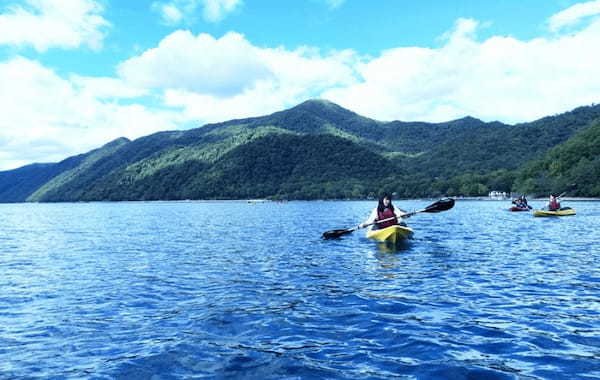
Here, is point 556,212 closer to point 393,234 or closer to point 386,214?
point 386,214

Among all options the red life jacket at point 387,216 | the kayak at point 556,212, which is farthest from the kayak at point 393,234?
the kayak at point 556,212

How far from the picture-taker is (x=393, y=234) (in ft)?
113

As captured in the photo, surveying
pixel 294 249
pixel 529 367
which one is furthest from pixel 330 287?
pixel 294 249

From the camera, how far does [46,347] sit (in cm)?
1232

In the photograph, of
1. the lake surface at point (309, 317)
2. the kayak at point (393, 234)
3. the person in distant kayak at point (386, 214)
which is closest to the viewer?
the lake surface at point (309, 317)

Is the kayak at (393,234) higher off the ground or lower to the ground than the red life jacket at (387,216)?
lower

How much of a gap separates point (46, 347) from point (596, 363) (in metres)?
14.1

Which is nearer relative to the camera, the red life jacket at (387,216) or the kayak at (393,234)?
the kayak at (393,234)

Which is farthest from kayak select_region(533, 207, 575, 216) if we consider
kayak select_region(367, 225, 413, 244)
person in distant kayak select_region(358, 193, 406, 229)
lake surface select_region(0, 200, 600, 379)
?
lake surface select_region(0, 200, 600, 379)

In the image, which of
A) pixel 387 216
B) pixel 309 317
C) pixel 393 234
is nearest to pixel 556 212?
pixel 387 216

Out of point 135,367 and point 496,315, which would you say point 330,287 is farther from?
point 135,367

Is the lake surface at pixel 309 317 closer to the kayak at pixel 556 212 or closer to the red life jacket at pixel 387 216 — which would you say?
the red life jacket at pixel 387 216

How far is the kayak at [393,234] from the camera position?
3438 centimetres

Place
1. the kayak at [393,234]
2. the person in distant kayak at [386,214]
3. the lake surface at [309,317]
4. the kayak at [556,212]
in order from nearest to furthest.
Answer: the lake surface at [309,317] → the kayak at [393,234] → the person in distant kayak at [386,214] → the kayak at [556,212]
